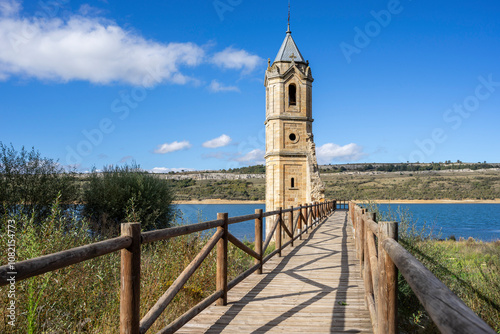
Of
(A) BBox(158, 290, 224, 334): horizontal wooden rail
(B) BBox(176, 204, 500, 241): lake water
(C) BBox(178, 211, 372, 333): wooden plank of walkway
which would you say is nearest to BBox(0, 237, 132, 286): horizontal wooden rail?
(A) BBox(158, 290, 224, 334): horizontal wooden rail

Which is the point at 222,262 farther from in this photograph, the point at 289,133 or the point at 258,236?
the point at 289,133

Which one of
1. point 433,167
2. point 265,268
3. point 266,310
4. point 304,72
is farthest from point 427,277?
point 433,167

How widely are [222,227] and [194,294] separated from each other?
7.17 feet

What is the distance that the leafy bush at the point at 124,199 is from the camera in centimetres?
1673

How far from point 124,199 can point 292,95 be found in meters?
19.9

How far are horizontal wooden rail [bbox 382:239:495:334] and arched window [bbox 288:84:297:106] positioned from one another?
30.8 meters

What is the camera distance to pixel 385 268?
3.02 meters

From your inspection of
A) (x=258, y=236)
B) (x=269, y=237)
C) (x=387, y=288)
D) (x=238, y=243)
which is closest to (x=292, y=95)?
(x=269, y=237)

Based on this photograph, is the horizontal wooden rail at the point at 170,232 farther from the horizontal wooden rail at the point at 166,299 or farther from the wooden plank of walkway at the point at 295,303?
the wooden plank of walkway at the point at 295,303

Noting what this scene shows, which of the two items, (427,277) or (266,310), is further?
(266,310)

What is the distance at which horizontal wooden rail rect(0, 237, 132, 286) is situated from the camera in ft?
6.12

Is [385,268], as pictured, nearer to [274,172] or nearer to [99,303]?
[99,303]

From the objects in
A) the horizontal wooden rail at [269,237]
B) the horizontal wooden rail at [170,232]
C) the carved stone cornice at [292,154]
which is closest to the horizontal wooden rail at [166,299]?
the horizontal wooden rail at [170,232]

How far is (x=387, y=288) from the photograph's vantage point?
2994mm
